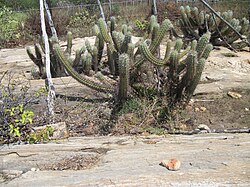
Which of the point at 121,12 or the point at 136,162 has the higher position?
the point at 136,162

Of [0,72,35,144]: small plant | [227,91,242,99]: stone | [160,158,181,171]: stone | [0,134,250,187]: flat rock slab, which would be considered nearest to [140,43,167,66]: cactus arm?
[227,91,242,99]: stone

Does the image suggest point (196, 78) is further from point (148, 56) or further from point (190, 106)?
point (148, 56)

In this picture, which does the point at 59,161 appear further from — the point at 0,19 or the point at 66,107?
the point at 0,19

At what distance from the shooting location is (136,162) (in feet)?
8.82

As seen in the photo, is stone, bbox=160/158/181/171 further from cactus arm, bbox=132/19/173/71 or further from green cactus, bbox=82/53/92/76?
green cactus, bbox=82/53/92/76

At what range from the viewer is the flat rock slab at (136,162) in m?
2.30

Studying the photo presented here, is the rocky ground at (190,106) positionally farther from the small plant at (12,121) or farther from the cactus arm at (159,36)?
the cactus arm at (159,36)

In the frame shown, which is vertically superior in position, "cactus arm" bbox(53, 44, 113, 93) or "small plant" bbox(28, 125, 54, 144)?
"cactus arm" bbox(53, 44, 113, 93)

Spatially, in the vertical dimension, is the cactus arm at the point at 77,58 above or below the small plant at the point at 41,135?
above

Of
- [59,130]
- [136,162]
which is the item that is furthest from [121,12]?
[136,162]

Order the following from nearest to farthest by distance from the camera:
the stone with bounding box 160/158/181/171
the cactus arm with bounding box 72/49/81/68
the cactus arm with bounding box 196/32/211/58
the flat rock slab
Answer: the flat rock slab, the stone with bounding box 160/158/181/171, the cactus arm with bounding box 196/32/211/58, the cactus arm with bounding box 72/49/81/68

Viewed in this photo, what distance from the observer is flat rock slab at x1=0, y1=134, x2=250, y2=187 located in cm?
230

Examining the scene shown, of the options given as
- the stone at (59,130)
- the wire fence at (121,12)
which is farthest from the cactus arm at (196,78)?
the wire fence at (121,12)

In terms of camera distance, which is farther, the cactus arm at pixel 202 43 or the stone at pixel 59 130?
the cactus arm at pixel 202 43
